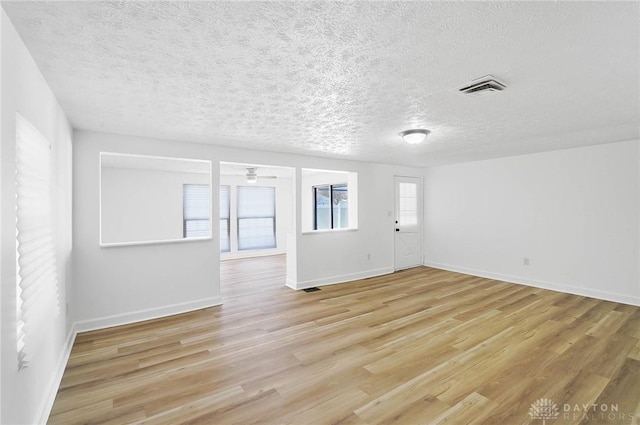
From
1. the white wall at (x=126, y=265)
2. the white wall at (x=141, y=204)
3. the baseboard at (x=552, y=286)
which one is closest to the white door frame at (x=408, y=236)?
the baseboard at (x=552, y=286)

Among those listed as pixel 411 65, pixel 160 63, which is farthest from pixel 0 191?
pixel 411 65

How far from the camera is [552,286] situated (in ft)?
16.0

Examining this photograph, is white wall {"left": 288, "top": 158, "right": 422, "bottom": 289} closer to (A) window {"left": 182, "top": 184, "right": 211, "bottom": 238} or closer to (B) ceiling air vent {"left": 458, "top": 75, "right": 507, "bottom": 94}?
(B) ceiling air vent {"left": 458, "top": 75, "right": 507, "bottom": 94}

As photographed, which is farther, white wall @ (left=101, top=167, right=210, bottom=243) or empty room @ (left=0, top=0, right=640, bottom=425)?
white wall @ (left=101, top=167, right=210, bottom=243)

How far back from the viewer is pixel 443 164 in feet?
20.8

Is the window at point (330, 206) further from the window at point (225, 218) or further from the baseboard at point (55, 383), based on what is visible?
the baseboard at point (55, 383)

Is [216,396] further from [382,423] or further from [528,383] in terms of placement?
[528,383]

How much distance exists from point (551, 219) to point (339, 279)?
12.4ft

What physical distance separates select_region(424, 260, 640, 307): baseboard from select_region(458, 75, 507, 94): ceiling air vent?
4.17 metres

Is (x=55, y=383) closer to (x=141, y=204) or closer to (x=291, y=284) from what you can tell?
(x=291, y=284)

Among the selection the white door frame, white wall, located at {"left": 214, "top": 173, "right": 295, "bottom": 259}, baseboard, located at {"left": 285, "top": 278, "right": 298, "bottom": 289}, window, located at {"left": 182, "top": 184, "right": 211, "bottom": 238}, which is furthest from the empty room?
window, located at {"left": 182, "top": 184, "right": 211, "bottom": 238}

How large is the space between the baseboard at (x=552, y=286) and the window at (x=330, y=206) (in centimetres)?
311

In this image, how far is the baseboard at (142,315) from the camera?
334 cm

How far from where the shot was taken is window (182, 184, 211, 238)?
7.62 metres
